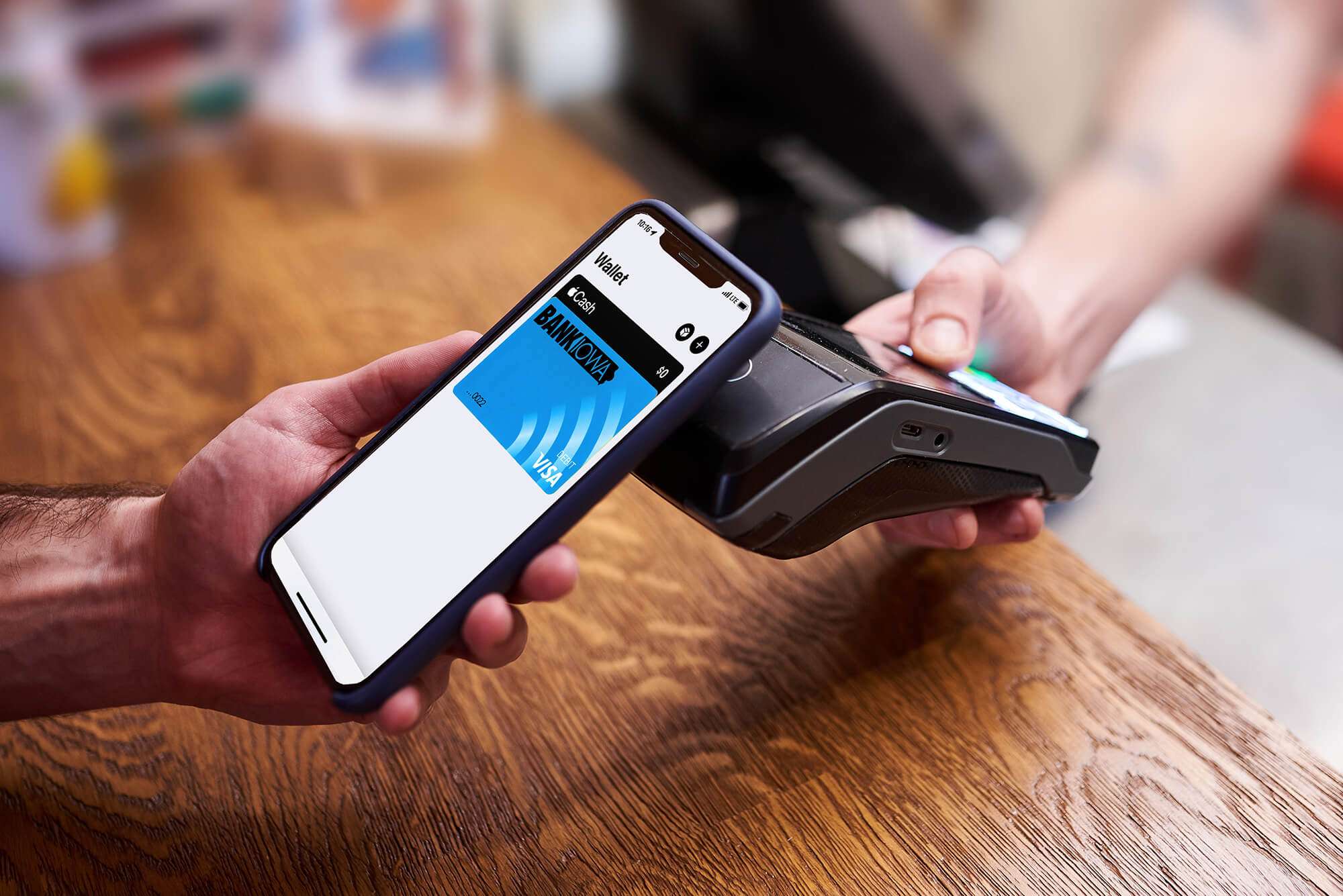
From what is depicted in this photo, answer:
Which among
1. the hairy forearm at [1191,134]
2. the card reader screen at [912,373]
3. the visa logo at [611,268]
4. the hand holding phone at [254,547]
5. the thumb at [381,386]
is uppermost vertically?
the hairy forearm at [1191,134]

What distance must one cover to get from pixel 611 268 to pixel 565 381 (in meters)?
0.06

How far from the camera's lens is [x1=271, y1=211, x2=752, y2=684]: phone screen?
455mm

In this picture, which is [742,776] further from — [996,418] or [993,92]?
[993,92]

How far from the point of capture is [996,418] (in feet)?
1.67

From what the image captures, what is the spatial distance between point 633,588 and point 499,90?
784 millimetres

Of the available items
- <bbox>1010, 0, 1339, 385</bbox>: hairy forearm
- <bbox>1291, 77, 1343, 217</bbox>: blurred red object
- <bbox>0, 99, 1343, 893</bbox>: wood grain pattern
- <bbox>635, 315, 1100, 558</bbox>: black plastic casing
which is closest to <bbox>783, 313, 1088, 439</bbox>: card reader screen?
<bbox>635, 315, 1100, 558</bbox>: black plastic casing

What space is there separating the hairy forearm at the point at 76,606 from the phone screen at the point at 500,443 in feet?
0.31

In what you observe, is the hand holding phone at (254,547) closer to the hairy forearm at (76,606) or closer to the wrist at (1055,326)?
the hairy forearm at (76,606)

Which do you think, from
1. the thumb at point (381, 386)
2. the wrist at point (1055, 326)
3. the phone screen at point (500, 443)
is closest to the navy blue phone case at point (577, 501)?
the phone screen at point (500, 443)

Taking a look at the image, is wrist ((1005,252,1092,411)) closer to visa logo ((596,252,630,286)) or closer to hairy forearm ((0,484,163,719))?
visa logo ((596,252,630,286))

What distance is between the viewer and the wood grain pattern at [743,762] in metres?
0.46

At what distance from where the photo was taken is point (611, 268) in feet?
1.64

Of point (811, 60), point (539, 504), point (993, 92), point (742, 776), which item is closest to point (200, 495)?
point (539, 504)

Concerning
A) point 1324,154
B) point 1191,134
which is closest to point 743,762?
point 1191,134
